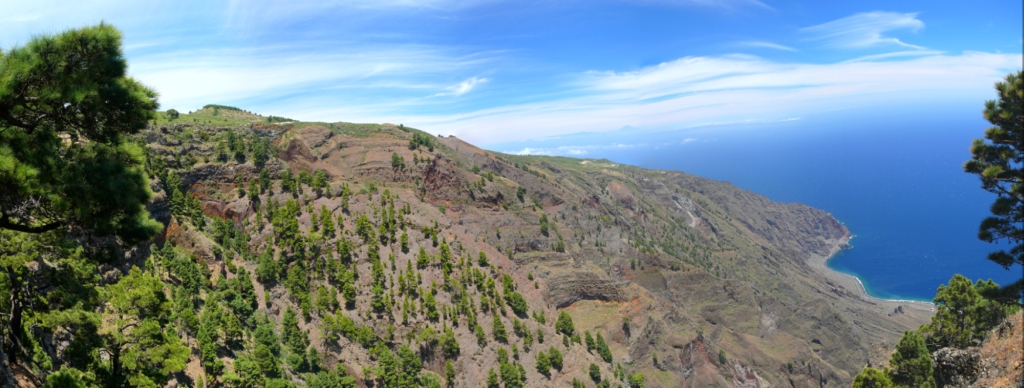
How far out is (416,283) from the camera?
69.6 m

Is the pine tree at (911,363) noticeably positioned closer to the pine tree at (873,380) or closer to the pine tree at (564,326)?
the pine tree at (873,380)

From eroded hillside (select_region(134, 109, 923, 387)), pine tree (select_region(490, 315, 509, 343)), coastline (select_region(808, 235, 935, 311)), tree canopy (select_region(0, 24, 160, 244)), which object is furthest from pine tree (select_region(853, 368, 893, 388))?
coastline (select_region(808, 235, 935, 311))

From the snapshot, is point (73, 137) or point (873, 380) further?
A: point (873, 380)

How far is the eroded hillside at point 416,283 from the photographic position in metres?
54.5

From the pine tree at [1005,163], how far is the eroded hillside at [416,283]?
155 feet

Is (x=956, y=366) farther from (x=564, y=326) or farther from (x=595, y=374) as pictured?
(x=564, y=326)

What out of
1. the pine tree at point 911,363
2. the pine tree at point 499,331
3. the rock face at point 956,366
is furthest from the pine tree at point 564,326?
the rock face at point 956,366

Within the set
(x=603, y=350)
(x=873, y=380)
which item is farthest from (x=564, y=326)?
(x=873, y=380)

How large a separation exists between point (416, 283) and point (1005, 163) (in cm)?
6346

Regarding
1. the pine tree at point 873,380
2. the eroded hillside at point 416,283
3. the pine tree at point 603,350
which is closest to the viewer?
the pine tree at point 873,380

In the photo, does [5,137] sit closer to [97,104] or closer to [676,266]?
[97,104]

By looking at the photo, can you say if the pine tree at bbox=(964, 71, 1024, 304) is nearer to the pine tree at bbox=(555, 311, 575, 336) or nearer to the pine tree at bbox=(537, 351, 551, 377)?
the pine tree at bbox=(537, 351, 551, 377)

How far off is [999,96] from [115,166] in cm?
3355

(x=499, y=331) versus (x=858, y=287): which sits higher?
(x=499, y=331)
